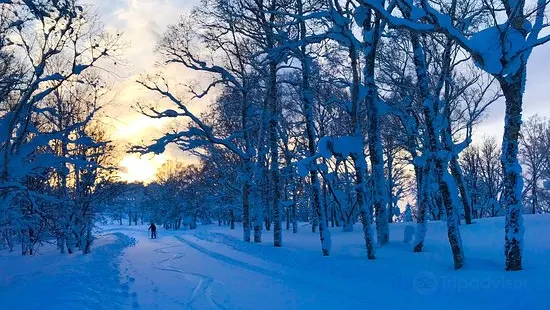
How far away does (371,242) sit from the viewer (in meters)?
13.5

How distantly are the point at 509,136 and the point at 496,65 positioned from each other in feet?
5.85

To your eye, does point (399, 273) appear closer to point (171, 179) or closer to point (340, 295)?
point (340, 295)

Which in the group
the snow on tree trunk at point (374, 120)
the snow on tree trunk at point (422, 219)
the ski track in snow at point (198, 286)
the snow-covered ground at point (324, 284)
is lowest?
the ski track in snow at point (198, 286)

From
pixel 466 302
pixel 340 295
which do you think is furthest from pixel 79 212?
pixel 466 302

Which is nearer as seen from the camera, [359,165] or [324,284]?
[324,284]

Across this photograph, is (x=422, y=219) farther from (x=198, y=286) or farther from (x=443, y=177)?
(x=198, y=286)

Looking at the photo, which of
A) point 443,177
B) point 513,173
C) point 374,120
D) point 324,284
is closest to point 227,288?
point 324,284

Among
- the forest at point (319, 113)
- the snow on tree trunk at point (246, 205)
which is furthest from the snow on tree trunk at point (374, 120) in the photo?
the snow on tree trunk at point (246, 205)

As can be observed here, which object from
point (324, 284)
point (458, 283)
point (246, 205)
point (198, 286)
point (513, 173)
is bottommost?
point (198, 286)

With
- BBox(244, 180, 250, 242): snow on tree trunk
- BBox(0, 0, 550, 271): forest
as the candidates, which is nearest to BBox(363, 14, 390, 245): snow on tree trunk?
BBox(0, 0, 550, 271): forest

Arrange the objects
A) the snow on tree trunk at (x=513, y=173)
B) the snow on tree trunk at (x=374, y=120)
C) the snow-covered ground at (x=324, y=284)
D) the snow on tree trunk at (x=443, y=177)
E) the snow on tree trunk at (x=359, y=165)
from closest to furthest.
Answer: the snow-covered ground at (x=324, y=284) < the snow on tree trunk at (x=513, y=173) < the snow on tree trunk at (x=443, y=177) < the snow on tree trunk at (x=359, y=165) < the snow on tree trunk at (x=374, y=120)

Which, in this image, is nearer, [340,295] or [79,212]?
[340,295]

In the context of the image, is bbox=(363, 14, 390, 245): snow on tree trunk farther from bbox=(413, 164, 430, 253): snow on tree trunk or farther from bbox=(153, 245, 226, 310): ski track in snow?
bbox=(153, 245, 226, 310): ski track in snow

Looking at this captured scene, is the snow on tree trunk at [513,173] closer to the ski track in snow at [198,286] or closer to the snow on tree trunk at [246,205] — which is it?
the ski track in snow at [198,286]
